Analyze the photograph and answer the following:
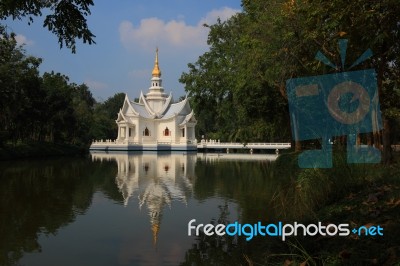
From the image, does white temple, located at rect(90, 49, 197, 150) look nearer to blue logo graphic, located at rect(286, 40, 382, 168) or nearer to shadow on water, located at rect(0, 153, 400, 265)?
blue logo graphic, located at rect(286, 40, 382, 168)

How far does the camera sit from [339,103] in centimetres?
1581

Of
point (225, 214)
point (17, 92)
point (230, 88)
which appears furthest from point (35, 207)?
point (17, 92)

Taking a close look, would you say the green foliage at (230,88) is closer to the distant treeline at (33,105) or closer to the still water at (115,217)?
the still water at (115,217)

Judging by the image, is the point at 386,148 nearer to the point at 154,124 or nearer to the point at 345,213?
the point at 345,213

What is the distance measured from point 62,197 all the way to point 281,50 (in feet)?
25.9

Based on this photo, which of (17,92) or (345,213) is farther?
(17,92)

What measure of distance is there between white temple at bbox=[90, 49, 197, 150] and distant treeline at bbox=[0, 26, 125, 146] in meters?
5.09

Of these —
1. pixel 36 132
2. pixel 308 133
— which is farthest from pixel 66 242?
pixel 36 132

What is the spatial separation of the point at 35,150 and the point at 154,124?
22721mm

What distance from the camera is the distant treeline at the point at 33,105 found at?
27172mm

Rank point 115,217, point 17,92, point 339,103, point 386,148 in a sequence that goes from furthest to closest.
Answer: point 17,92, point 339,103, point 386,148, point 115,217

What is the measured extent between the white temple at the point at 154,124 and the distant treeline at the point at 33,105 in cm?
509

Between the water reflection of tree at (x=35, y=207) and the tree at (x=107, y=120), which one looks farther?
the tree at (x=107, y=120)

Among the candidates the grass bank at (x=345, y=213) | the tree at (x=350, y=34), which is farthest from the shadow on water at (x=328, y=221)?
the tree at (x=350, y=34)
